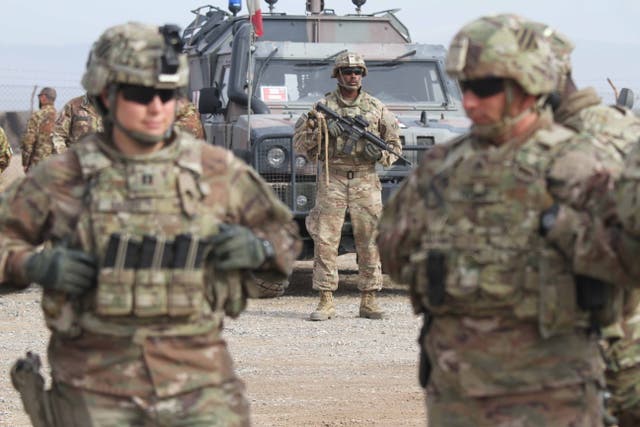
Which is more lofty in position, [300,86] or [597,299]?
[300,86]

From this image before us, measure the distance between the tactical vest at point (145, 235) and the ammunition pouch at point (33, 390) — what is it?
407 mm

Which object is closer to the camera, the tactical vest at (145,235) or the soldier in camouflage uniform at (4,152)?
the tactical vest at (145,235)

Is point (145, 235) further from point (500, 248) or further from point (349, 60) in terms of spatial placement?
point (349, 60)

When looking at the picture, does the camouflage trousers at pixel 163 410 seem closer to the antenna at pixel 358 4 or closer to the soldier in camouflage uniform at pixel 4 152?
the soldier in camouflage uniform at pixel 4 152

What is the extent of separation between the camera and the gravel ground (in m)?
7.84

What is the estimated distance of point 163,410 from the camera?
449 centimetres

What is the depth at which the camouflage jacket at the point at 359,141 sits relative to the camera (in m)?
11.0

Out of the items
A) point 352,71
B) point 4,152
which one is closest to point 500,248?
point 352,71

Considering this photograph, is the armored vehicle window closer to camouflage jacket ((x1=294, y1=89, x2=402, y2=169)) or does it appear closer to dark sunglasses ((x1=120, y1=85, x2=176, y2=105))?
camouflage jacket ((x1=294, y1=89, x2=402, y2=169))

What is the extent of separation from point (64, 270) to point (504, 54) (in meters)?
1.37

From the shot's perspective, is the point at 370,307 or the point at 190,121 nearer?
the point at 370,307

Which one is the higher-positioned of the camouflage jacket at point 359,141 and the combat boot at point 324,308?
the camouflage jacket at point 359,141

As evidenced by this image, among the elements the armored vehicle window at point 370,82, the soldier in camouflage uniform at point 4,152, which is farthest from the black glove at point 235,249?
the soldier in camouflage uniform at point 4,152

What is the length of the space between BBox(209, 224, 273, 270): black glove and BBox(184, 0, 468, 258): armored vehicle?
664 cm
